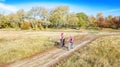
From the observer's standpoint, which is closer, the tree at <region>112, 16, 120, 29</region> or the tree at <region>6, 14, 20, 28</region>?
the tree at <region>112, 16, 120, 29</region>

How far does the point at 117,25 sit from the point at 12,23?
5874 cm

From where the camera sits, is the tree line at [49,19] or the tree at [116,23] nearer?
the tree at [116,23]

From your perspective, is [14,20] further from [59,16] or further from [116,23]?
[116,23]

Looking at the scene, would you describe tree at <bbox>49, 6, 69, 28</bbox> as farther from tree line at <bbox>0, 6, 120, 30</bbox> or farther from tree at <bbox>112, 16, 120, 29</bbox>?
tree at <bbox>112, 16, 120, 29</bbox>

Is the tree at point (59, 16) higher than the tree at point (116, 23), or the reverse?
the tree at point (59, 16)

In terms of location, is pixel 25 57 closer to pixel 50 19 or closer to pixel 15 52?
pixel 15 52

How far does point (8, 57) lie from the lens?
71.7 ft

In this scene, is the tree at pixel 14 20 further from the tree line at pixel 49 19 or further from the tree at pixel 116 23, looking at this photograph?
the tree at pixel 116 23

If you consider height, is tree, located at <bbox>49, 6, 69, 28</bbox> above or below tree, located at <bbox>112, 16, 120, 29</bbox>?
above

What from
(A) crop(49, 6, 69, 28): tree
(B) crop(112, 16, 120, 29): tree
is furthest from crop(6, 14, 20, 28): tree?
(B) crop(112, 16, 120, 29): tree

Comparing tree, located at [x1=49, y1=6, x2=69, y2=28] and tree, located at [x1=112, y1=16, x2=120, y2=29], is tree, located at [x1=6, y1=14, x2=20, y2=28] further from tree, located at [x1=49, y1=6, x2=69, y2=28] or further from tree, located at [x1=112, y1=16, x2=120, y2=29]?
tree, located at [x1=112, y1=16, x2=120, y2=29]

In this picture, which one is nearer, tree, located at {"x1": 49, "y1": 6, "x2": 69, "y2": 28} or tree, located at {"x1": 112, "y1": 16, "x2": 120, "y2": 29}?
tree, located at {"x1": 112, "y1": 16, "x2": 120, "y2": 29}

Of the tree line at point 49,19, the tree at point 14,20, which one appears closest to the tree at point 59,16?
the tree line at point 49,19

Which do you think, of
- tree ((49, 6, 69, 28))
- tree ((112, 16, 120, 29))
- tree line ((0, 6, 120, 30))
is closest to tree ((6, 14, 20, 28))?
tree line ((0, 6, 120, 30))
